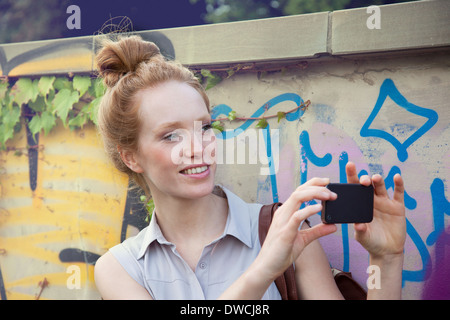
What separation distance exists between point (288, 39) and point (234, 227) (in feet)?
3.59

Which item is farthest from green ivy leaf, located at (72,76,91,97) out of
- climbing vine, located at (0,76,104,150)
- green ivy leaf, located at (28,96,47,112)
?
green ivy leaf, located at (28,96,47,112)

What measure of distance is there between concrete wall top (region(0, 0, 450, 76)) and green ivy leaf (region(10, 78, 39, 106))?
14 cm

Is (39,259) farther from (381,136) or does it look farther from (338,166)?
(381,136)

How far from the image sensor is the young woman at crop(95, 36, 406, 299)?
5.75 feet

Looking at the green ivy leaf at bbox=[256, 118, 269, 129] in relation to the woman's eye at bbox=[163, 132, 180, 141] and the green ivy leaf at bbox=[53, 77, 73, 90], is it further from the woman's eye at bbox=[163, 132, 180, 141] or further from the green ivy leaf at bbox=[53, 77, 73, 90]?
the green ivy leaf at bbox=[53, 77, 73, 90]

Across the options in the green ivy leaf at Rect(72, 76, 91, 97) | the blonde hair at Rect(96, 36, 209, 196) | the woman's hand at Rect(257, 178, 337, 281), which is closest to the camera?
the woman's hand at Rect(257, 178, 337, 281)

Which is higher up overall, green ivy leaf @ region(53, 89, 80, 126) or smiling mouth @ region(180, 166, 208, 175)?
green ivy leaf @ region(53, 89, 80, 126)

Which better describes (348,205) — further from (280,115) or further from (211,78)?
(211,78)

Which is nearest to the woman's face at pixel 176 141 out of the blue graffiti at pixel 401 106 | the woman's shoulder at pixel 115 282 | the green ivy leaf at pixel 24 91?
the woman's shoulder at pixel 115 282

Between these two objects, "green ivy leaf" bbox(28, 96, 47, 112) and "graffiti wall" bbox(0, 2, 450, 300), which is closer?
"graffiti wall" bbox(0, 2, 450, 300)

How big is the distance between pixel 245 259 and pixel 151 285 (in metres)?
0.45

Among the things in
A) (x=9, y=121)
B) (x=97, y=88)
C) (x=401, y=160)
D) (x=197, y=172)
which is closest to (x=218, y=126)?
(x=197, y=172)

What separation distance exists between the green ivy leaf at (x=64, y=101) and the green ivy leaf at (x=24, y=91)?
0.21 meters
